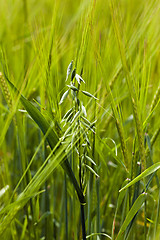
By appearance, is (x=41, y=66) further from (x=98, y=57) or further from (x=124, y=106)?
(x=124, y=106)

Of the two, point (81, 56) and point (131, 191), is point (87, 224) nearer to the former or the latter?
point (131, 191)

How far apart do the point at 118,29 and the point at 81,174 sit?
0.21 metres

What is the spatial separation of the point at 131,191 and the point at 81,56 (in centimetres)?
23

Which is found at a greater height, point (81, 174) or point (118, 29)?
point (118, 29)

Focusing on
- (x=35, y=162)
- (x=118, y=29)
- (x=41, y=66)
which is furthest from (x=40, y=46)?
(x=35, y=162)

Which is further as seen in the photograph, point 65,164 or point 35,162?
point 35,162

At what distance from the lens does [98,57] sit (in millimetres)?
485

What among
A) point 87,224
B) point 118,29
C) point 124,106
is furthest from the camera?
point 124,106

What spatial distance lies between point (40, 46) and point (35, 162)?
44 cm

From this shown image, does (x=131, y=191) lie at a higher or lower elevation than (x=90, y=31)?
lower

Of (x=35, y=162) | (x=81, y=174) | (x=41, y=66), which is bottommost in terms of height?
(x=35, y=162)

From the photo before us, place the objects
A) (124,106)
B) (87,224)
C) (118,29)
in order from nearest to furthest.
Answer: (118,29)
(87,224)
(124,106)

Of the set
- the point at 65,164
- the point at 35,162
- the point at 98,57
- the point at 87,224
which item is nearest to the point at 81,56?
the point at 98,57

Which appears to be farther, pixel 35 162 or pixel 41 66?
pixel 35 162
